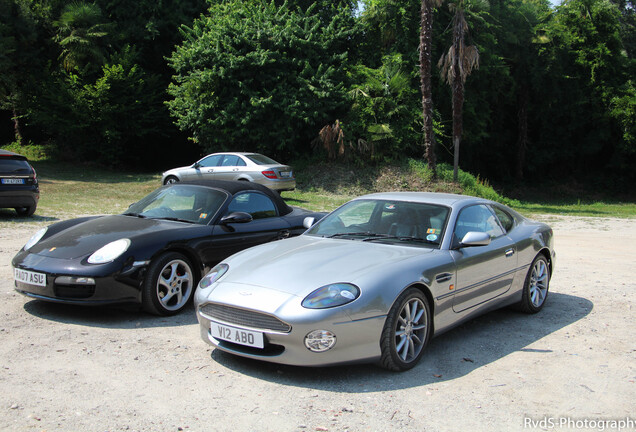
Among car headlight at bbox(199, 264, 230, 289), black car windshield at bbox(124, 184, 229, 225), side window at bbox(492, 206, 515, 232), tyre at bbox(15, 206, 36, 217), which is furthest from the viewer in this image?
tyre at bbox(15, 206, 36, 217)

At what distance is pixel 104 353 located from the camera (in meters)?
4.62

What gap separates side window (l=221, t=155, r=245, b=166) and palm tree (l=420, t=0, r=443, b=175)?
302 inches

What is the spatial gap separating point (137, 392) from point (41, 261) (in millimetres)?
2372

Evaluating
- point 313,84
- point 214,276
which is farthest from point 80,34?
point 214,276

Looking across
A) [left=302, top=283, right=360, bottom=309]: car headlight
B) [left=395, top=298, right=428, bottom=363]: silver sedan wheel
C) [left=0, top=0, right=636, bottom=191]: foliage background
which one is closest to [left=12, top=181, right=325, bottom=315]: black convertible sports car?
[left=302, top=283, right=360, bottom=309]: car headlight

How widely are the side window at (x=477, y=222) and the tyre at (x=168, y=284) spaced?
281 cm

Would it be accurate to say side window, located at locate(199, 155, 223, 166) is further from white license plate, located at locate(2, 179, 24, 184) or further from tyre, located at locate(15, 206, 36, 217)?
white license plate, located at locate(2, 179, 24, 184)

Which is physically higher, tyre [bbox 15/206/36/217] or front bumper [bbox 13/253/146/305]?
front bumper [bbox 13/253/146/305]

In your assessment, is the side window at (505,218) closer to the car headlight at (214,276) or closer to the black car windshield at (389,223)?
the black car windshield at (389,223)

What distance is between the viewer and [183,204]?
6.75 metres

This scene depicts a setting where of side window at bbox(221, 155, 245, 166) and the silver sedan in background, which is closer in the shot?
the silver sedan in background

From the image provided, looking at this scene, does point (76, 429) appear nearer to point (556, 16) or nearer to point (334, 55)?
point (334, 55)

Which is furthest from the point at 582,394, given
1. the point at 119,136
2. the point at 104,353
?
the point at 119,136

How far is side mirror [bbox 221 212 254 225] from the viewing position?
644 cm
